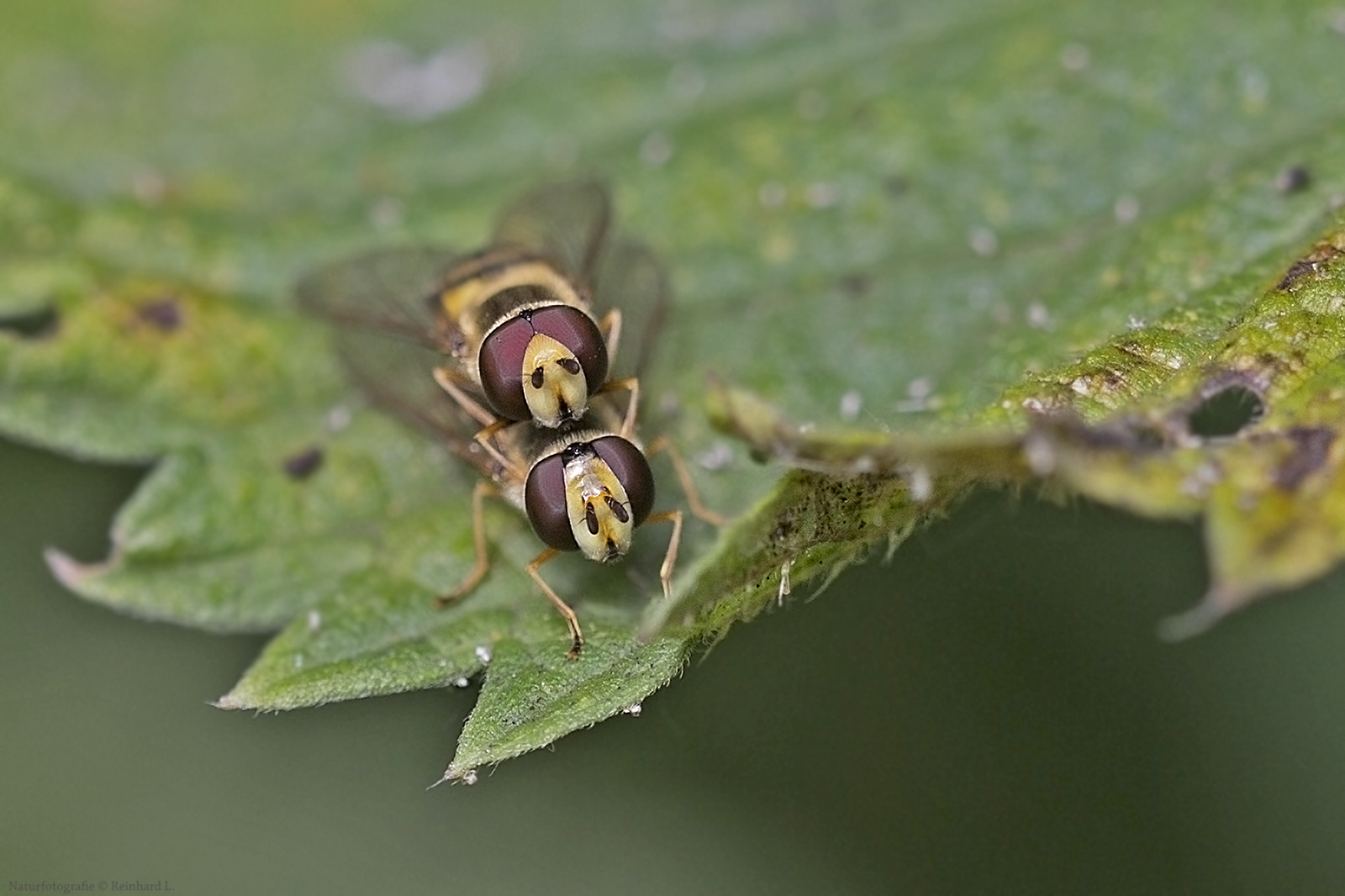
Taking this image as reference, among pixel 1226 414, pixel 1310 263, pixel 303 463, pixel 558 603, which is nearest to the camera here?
pixel 1226 414

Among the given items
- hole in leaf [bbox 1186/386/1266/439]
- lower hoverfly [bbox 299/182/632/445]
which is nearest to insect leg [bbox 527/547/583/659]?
lower hoverfly [bbox 299/182/632/445]

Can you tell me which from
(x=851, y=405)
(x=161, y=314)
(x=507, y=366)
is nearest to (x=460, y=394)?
(x=507, y=366)

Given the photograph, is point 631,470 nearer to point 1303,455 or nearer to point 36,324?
point 1303,455

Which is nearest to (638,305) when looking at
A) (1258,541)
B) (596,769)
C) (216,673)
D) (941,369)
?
(941,369)

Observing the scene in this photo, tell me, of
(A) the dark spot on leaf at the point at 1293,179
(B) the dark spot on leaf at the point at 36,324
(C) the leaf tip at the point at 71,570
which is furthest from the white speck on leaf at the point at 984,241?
(B) the dark spot on leaf at the point at 36,324

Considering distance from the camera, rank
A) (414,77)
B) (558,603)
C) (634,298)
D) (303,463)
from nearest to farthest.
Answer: (558,603) < (303,463) < (634,298) < (414,77)

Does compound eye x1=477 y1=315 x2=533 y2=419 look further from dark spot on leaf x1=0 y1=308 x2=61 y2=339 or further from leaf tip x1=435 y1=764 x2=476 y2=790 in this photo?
dark spot on leaf x1=0 y1=308 x2=61 y2=339
